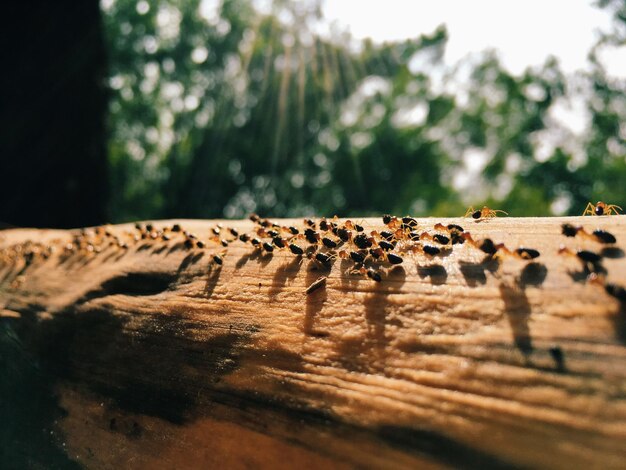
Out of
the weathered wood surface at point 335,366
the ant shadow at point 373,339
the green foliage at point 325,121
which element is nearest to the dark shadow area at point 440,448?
the weathered wood surface at point 335,366

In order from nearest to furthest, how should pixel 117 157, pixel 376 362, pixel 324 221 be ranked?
pixel 376 362
pixel 324 221
pixel 117 157

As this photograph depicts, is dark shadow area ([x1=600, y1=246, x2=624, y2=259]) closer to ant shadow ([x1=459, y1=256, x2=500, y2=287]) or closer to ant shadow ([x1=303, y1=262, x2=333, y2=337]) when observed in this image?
ant shadow ([x1=459, y1=256, x2=500, y2=287])

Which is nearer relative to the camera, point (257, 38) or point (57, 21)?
point (57, 21)

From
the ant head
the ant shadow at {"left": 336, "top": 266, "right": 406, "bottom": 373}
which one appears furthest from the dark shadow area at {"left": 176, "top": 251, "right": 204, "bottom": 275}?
the ant head

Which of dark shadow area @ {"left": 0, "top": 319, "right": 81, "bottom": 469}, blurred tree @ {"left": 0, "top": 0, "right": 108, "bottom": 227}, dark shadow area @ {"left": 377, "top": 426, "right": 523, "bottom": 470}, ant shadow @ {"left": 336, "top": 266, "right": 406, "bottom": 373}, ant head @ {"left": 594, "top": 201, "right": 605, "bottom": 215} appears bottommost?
dark shadow area @ {"left": 0, "top": 319, "right": 81, "bottom": 469}

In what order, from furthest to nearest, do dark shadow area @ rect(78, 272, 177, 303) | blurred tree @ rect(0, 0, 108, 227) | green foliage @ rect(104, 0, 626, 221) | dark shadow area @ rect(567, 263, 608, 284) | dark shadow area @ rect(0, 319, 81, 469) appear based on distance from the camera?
green foliage @ rect(104, 0, 626, 221)
blurred tree @ rect(0, 0, 108, 227)
dark shadow area @ rect(78, 272, 177, 303)
dark shadow area @ rect(0, 319, 81, 469)
dark shadow area @ rect(567, 263, 608, 284)

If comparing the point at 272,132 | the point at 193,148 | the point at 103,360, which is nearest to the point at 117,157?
the point at 193,148

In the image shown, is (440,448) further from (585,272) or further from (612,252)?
(612,252)

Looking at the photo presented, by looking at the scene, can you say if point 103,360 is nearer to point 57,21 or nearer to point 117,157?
point 57,21

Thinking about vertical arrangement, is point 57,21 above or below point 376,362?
above
